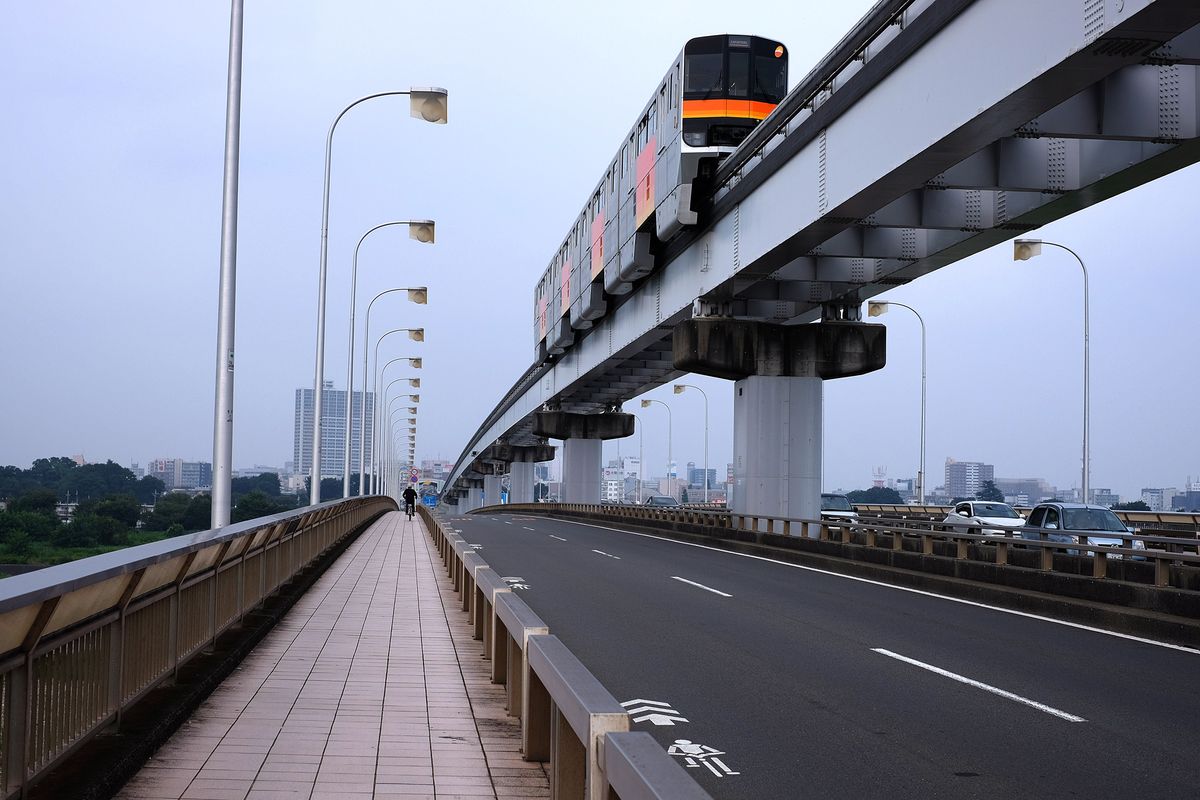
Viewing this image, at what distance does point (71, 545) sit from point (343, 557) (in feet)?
33.6

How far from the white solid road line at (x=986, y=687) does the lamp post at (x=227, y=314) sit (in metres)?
7.77

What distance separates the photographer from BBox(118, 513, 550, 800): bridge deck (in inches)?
258

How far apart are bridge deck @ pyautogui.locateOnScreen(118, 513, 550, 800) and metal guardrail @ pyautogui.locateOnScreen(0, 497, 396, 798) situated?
1.48 ft

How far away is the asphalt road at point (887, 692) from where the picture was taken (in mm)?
7559

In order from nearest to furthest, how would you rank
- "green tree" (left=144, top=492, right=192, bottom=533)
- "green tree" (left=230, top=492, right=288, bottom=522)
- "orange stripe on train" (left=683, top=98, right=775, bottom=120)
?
"green tree" (left=144, top=492, right=192, bottom=533) < "orange stripe on train" (left=683, top=98, right=775, bottom=120) < "green tree" (left=230, top=492, right=288, bottom=522)

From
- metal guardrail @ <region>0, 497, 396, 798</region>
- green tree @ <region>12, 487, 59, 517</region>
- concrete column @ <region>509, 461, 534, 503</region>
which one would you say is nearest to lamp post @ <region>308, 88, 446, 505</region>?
green tree @ <region>12, 487, 59, 517</region>

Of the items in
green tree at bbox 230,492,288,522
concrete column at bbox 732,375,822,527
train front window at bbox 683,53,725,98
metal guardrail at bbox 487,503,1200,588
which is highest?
train front window at bbox 683,53,725,98

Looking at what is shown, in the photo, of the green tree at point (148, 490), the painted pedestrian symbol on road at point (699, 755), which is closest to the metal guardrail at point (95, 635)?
the painted pedestrian symbol on road at point (699, 755)

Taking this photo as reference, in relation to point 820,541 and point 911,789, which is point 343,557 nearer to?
point 820,541

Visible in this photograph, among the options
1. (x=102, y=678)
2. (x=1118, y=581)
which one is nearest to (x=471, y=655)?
(x=102, y=678)

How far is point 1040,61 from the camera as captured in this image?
12219 mm

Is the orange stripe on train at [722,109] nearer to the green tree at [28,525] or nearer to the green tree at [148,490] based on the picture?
the green tree at [148,490]

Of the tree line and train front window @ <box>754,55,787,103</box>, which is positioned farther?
train front window @ <box>754,55,787,103</box>

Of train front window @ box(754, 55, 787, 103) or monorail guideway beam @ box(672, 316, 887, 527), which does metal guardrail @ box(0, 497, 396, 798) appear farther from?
train front window @ box(754, 55, 787, 103)
